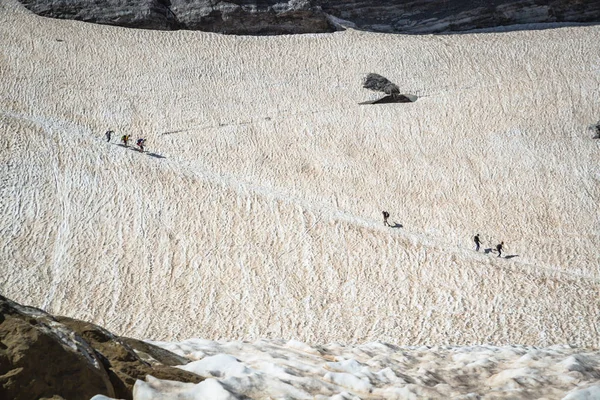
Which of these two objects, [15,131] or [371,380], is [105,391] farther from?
[15,131]

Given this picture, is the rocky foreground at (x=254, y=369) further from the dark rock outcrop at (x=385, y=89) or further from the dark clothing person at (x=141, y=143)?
the dark rock outcrop at (x=385, y=89)

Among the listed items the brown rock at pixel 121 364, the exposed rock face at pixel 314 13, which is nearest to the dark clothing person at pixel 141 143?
the exposed rock face at pixel 314 13

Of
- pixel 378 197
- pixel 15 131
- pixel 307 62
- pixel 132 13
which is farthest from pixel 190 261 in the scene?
pixel 132 13

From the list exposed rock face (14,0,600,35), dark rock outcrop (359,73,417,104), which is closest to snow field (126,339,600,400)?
dark rock outcrop (359,73,417,104)

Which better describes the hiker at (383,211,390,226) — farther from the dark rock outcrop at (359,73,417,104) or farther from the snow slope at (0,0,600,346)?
the dark rock outcrop at (359,73,417,104)

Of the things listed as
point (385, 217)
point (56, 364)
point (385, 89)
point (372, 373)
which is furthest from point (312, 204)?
point (56, 364)

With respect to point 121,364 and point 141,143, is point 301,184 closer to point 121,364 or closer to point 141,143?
point 141,143
